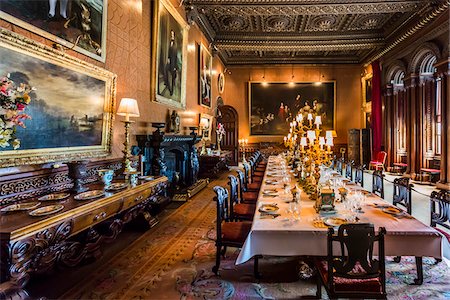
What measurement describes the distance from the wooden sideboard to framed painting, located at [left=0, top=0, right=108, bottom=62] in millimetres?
Answer: 1758

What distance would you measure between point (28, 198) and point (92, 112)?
1.44 meters

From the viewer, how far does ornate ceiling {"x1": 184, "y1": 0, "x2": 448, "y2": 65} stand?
Result: 7742mm

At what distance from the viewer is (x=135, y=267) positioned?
10.6ft

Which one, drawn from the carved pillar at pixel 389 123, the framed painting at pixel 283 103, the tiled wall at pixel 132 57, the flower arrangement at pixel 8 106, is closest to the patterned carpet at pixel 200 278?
the flower arrangement at pixel 8 106

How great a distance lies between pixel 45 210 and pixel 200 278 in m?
1.64

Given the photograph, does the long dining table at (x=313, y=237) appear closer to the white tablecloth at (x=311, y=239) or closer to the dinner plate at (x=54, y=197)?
the white tablecloth at (x=311, y=239)

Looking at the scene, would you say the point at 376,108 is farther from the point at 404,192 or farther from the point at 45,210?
the point at 45,210

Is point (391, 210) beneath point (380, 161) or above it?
beneath

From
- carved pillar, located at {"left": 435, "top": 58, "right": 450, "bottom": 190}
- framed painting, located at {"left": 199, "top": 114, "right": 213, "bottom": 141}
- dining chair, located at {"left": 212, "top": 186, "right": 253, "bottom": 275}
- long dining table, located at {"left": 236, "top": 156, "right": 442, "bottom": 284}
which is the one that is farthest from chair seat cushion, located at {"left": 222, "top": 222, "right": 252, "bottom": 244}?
carved pillar, located at {"left": 435, "top": 58, "right": 450, "bottom": 190}

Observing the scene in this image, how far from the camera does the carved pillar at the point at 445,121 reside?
7.38 m

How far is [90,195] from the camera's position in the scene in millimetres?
2947

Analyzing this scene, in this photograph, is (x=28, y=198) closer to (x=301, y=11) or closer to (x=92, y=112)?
(x=92, y=112)

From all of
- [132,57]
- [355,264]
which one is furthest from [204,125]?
[355,264]

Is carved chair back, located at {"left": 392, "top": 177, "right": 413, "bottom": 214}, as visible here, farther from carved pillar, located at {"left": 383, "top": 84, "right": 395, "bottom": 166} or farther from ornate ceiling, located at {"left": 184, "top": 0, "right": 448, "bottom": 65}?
carved pillar, located at {"left": 383, "top": 84, "right": 395, "bottom": 166}
